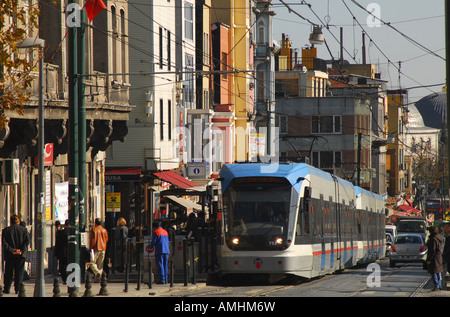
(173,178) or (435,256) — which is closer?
(435,256)

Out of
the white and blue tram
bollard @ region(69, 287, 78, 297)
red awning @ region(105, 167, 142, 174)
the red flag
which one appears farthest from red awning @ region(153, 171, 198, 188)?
bollard @ region(69, 287, 78, 297)

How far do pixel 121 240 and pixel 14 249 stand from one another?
5.84m

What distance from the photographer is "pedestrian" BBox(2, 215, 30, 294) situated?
2073 centimetres

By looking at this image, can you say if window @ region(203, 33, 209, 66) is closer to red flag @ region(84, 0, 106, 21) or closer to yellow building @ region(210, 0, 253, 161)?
yellow building @ region(210, 0, 253, 161)

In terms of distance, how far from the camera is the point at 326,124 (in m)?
82.1

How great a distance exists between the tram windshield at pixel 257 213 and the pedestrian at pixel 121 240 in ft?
12.4

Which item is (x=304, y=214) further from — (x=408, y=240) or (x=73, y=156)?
(x=408, y=240)

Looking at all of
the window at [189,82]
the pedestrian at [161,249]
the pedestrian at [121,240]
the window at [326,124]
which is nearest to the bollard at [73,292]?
the pedestrian at [161,249]

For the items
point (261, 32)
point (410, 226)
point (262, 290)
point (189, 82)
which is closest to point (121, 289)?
point (262, 290)

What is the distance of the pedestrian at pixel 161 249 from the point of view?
23.4 metres

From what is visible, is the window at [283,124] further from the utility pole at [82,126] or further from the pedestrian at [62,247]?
the utility pole at [82,126]

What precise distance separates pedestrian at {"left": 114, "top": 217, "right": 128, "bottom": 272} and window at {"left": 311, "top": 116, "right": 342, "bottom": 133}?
5552 cm

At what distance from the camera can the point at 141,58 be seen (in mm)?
40781
